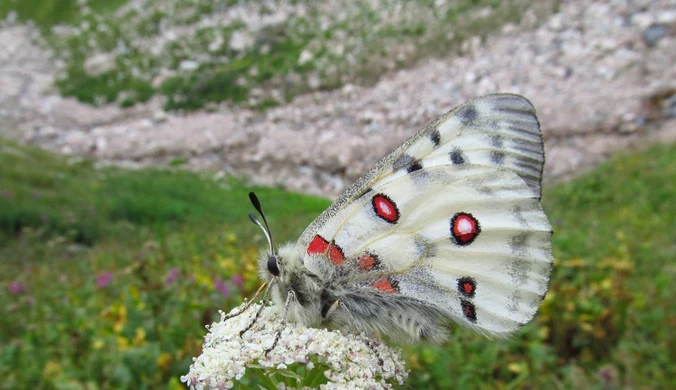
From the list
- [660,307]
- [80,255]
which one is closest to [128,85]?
[80,255]

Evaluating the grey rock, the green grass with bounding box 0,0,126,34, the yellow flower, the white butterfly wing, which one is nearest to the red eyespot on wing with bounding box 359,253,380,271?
the white butterfly wing

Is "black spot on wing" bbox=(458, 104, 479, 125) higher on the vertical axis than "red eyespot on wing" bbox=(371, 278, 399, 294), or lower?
higher

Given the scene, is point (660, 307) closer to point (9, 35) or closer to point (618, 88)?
point (618, 88)

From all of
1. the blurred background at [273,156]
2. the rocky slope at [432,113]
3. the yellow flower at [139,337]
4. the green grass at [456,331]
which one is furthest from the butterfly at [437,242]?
the rocky slope at [432,113]

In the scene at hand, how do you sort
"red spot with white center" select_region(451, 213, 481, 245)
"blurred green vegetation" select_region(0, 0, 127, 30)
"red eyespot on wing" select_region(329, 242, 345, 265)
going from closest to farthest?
1. "red eyespot on wing" select_region(329, 242, 345, 265)
2. "red spot with white center" select_region(451, 213, 481, 245)
3. "blurred green vegetation" select_region(0, 0, 127, 30)

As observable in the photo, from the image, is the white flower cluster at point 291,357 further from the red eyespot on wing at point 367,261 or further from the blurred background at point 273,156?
the blurred background at point 273,156

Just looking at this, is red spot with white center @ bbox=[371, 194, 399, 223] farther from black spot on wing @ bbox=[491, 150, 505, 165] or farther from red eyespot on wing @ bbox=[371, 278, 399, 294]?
black spot on wing @ bbox=[491, 150, 505, 165]

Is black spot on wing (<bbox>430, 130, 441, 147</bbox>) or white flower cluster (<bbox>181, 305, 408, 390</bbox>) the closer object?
white flower cluster (<bbox>181, 305, 408, 390</bbox>)

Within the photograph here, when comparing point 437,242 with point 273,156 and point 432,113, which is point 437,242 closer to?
point 432,113
